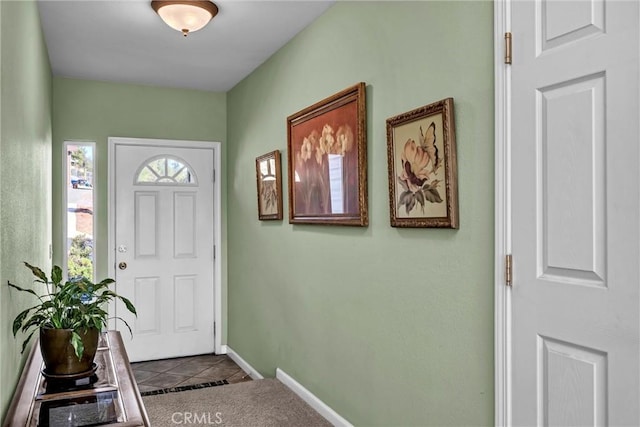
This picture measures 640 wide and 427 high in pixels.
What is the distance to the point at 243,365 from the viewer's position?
4.37 meters

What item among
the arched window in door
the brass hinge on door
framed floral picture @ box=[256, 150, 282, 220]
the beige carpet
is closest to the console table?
the beige carpet

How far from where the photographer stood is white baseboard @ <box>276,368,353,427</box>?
2.80m

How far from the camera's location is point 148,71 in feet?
13.6

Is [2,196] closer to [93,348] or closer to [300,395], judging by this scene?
[93,348]

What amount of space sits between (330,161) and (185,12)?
1094 mm

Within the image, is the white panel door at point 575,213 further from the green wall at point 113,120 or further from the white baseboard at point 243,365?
the green wall at point 113,120

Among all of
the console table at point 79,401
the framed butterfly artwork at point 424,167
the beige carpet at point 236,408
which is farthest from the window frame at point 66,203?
the framed butterfly artwork at point 424,167

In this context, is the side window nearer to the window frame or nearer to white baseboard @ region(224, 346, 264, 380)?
the window frame

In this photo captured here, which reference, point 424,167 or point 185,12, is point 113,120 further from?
point 424,167

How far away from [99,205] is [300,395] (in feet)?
7.98

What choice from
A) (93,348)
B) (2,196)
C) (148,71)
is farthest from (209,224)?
(2,196)

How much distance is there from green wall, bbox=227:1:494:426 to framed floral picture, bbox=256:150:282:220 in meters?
0.07

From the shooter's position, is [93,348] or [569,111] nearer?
[569,111]

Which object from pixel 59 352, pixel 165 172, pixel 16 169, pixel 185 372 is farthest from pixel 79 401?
pixel 165 172
